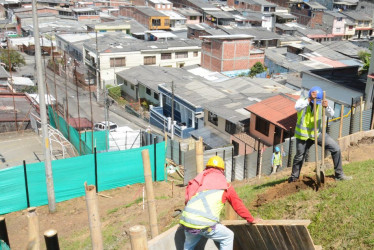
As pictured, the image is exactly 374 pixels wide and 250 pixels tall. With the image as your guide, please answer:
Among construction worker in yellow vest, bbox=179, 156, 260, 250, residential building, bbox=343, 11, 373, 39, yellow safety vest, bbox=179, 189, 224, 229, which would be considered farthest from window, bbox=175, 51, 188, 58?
yellow safety vest, bbox=179, 189, 224, 229

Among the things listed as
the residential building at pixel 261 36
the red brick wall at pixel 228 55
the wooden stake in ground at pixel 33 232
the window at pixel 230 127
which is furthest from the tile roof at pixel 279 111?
the residential building at pixel 261 36

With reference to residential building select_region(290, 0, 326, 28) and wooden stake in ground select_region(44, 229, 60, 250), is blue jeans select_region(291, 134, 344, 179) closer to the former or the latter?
wooden stake in ground select_region(44, 229, 60, 250)

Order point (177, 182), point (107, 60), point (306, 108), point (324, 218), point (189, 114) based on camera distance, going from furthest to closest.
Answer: point (107, 60) < point (189, 114) < point (177, 182) < point (306, 108) < point (324, 218)

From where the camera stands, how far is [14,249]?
11.1m

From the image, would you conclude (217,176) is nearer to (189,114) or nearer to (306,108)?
(306,108)

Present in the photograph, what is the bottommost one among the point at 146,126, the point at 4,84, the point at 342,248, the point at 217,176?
the point at 146,126

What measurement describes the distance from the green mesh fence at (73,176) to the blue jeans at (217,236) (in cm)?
873

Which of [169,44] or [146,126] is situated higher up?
[169,44]

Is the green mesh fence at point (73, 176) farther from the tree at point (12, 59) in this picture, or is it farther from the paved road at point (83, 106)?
the tree at point (12, 59)

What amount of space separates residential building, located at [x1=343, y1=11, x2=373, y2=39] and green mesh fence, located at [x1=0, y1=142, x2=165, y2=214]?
204ft

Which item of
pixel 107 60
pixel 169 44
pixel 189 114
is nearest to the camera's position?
pixel 189 114

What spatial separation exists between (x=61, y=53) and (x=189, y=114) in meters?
28.1

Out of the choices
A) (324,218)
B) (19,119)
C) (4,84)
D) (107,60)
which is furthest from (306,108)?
(107,60)

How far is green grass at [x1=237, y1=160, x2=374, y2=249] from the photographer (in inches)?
239
